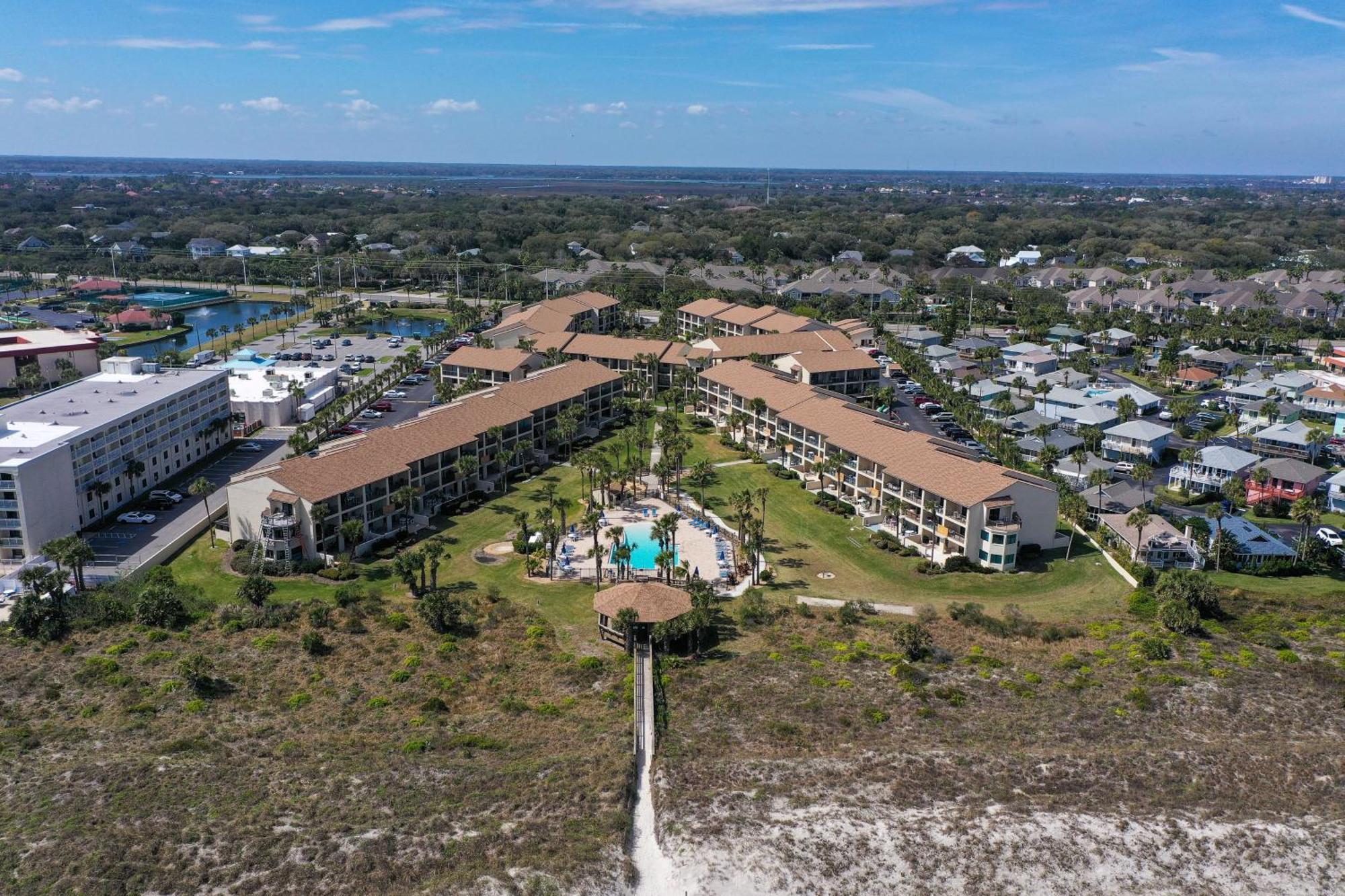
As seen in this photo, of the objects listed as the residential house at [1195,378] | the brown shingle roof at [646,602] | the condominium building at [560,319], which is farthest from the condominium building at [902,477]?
the residential house at [1195,378]

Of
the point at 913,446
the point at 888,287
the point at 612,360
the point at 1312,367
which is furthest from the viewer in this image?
the point at 888,287

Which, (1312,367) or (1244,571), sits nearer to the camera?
(1244,571)

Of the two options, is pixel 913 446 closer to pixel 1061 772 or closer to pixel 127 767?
pixel 1061 772

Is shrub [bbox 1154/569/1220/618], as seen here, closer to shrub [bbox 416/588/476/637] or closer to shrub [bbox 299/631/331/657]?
shrub [bbox 416/588/476/637]

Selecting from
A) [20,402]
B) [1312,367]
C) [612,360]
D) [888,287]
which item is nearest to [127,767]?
[20,402]

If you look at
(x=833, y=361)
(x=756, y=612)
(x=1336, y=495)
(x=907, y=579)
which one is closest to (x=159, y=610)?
(x=756, y=612)

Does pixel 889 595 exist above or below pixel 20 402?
below
